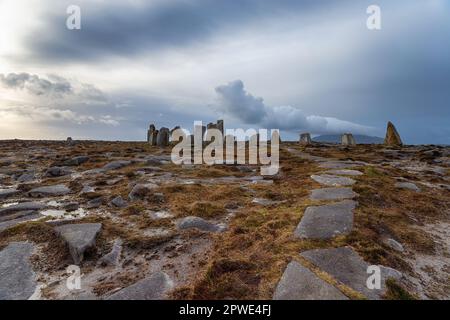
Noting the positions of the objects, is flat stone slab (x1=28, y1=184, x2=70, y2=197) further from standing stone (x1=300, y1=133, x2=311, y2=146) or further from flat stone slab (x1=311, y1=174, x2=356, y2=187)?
standing stone (x1=300, y1=133, x2=311, y2=146)

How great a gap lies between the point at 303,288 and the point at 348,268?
1.14 metres

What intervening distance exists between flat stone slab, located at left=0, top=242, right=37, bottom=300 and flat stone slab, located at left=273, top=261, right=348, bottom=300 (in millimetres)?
4234

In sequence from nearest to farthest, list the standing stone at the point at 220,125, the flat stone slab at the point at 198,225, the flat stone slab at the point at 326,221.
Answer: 1. the flat stone slab at the point at 326,221
2. the flat stone slab at the point at 198,225
3. the standing stone at the point at 220,125

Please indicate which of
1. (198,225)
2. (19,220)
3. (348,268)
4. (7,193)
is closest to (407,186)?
(348,268)

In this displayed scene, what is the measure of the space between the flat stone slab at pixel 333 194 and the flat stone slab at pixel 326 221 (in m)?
0.90

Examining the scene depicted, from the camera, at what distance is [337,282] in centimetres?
447

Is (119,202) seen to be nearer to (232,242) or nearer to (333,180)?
(232,242)

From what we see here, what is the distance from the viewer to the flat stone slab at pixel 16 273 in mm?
4996

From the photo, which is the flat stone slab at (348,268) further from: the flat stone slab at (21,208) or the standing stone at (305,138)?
the standing stone at (305,138)

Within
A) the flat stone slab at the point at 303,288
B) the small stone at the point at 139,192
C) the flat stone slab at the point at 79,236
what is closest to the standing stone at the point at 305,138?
the small stone at the point at 139,192

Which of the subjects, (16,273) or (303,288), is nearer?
(303,288)

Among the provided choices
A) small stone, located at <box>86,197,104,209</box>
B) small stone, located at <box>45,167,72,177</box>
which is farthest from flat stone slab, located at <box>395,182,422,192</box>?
small stone, located at <box>45,167,72,177</box>

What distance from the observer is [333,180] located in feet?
39.3
